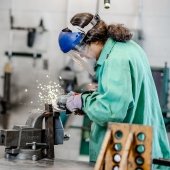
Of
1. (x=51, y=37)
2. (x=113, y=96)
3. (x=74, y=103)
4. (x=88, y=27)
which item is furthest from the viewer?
(x=51, y=37)

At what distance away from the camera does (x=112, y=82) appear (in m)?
1.71

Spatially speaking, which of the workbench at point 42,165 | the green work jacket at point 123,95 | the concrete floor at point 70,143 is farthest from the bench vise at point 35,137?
the concrete floor at point 70,143

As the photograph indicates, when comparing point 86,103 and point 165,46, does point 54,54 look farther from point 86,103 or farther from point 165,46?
point 86,103

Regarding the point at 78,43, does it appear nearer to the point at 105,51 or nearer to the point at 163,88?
the point at 105,51

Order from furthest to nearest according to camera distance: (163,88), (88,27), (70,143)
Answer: (70,143)
(163,88)
(88,27)

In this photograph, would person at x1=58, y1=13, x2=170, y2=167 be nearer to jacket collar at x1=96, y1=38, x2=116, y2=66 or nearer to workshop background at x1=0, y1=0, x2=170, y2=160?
jacket collar at x1=96, y1=38, x2=116, y2=66

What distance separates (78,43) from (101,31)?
0.41 feet

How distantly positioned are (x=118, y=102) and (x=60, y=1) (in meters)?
3.04

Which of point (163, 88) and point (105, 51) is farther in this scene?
point (163, 88)

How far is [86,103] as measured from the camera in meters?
1.80

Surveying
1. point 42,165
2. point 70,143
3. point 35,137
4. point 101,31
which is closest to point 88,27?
point 101,31

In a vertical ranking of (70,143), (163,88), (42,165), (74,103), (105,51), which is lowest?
(70,143)

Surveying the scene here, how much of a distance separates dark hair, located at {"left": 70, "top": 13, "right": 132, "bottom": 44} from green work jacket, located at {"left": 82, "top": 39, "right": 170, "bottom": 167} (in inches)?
1.3

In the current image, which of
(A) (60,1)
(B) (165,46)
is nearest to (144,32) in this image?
(B) (165,46)
